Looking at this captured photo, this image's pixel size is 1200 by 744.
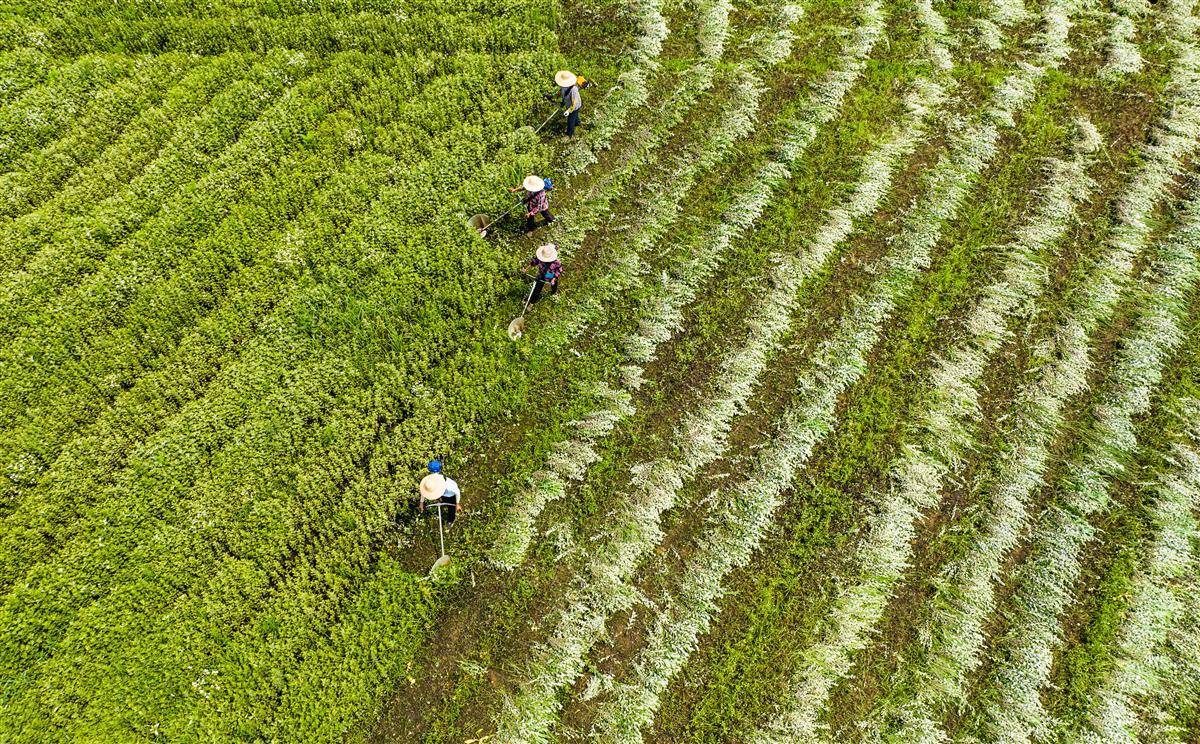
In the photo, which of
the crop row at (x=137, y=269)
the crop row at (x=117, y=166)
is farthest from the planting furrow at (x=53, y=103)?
the crop row at (x=137, y=269)

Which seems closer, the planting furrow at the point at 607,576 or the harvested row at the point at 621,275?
the planting furrow at the point at 607,576

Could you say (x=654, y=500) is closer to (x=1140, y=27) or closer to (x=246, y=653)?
(x=246, y=653)

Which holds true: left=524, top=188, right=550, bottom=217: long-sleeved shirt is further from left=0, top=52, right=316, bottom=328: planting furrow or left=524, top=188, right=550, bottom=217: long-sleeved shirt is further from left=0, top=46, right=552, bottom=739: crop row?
left=0, top=52, right=316, bottom=328: planting furrow

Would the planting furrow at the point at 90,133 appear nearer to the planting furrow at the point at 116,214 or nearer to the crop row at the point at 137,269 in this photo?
the planting furrow at the point at 116,214

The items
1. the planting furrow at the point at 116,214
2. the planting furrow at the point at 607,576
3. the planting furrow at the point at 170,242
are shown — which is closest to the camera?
the planting furrow at the point at 607,576

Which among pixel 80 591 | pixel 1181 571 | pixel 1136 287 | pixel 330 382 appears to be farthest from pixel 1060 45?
pixel 80 591

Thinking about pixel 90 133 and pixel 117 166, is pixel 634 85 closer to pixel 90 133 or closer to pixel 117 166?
pixel 117 166

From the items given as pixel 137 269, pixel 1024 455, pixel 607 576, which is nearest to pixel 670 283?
pixel 607 576
